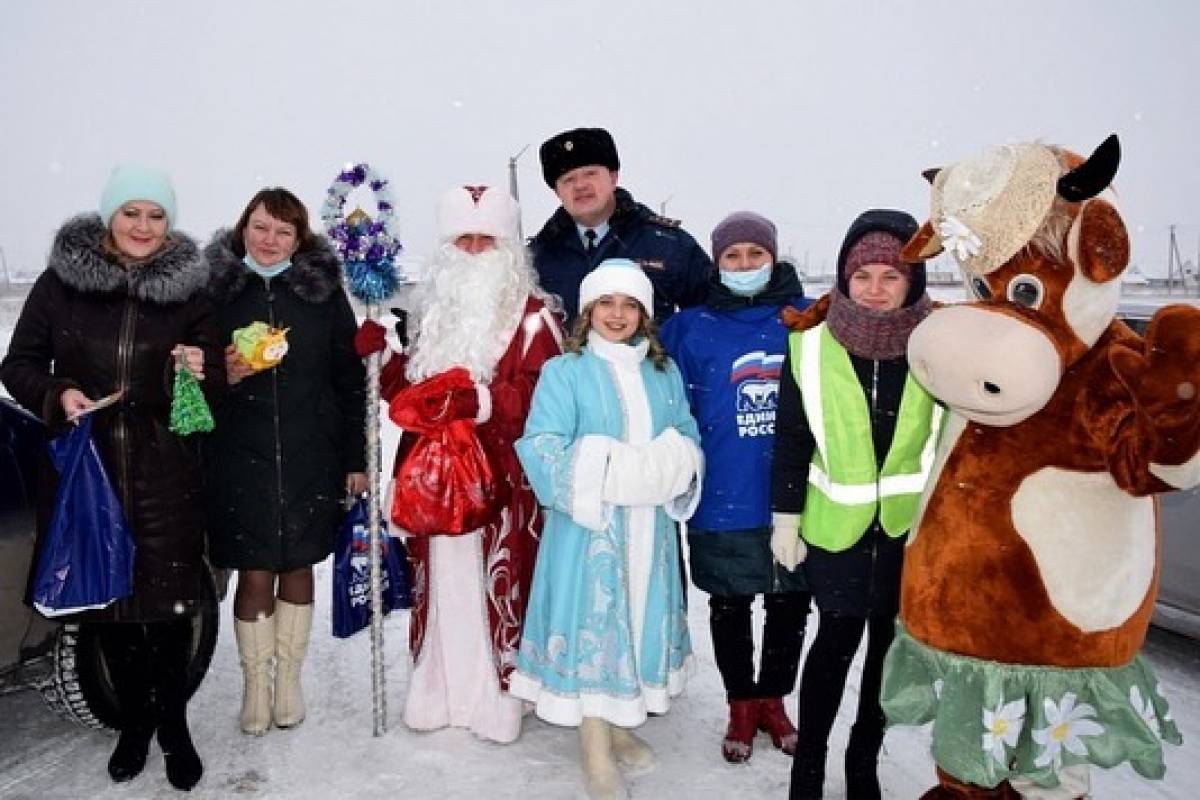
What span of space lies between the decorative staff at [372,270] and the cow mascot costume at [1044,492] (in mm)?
2192

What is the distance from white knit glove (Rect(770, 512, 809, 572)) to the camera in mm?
2898

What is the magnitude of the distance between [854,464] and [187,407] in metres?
2.31

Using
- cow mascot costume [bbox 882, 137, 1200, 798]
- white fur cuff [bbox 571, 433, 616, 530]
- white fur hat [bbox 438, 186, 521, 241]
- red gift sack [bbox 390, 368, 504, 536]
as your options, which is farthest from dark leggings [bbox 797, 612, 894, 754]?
white fur hat [bbox 438, 186, 521, 241]

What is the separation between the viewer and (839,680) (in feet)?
9.63

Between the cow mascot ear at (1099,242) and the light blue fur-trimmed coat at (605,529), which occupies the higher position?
the cow mascot ear at (1099,242)

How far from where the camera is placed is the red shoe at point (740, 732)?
3377 mm

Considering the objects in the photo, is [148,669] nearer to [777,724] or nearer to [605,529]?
[605,529]

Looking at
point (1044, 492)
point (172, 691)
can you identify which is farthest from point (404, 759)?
point (1044, 492)

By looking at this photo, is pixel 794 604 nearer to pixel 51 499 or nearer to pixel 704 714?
pixel 704 714

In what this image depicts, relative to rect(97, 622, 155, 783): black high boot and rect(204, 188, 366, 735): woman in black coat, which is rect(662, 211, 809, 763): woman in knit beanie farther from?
rect(97, 622, 155, 783): black high boot

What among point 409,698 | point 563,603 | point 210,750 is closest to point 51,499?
point 210,750

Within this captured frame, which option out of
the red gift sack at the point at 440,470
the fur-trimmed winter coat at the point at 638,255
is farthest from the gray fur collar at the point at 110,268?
the fur-trimmed winter coat at the point at 638,255

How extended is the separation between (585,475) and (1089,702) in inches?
62.0

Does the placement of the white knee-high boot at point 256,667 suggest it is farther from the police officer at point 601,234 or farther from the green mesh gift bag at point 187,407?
the police officer at point 601,234
